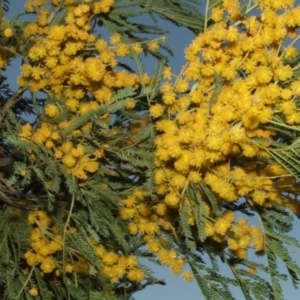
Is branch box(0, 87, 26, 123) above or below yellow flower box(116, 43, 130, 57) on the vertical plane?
below

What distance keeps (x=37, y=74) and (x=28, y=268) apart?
4.20 ft

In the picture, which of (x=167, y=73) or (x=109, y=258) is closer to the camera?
(x=167, y=73)

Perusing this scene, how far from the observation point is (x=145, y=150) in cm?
404

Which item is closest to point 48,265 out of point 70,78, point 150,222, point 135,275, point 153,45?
point 135,275

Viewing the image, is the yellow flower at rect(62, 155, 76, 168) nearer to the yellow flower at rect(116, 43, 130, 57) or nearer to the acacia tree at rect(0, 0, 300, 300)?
the acacia tree at rect(0, 0, 300, 300)

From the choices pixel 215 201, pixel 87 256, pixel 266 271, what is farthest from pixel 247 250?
pixel 87 256

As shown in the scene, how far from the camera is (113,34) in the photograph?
14.2 feet

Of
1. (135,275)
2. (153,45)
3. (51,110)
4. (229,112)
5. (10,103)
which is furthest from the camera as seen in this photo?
(153,45)

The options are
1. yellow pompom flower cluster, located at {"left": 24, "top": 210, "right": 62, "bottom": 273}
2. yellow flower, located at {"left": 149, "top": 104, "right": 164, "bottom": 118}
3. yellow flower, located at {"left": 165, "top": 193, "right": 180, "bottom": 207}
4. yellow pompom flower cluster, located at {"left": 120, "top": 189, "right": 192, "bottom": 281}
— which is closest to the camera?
yellow flower, located at {"left": 165, "top": 193, "right": 180, "bottom": 207}

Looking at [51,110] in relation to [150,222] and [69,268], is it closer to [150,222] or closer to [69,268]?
[150,222]

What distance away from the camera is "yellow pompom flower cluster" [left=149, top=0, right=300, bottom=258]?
135 inches

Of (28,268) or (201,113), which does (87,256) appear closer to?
(28,268)

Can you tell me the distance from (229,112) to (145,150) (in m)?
0.74

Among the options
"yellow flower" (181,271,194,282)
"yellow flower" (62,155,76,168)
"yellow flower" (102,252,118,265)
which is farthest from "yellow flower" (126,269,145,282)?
"yellow flower" (62,155,76,168)
